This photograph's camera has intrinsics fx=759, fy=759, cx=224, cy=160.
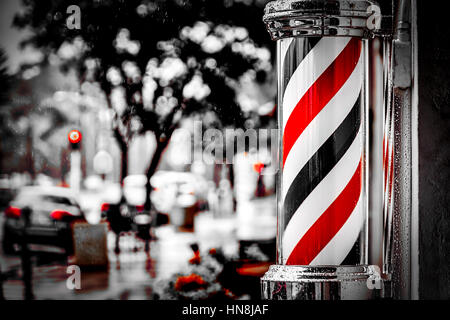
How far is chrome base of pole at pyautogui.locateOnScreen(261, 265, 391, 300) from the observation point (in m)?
2.33

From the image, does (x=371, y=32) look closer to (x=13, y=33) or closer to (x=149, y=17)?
(x=149, y=17)

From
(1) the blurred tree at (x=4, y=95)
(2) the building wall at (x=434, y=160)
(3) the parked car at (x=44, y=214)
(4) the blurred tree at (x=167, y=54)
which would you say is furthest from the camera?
(3) the parked car at (x=44, y=214)

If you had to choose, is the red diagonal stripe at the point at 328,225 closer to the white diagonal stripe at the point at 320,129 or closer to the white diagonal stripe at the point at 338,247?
the white diagonal stripe at the point at 338,247

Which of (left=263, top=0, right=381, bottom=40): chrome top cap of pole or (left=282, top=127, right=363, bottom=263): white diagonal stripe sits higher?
(left=263, top=0, right=381, bottom=40): chrome top cap of pole

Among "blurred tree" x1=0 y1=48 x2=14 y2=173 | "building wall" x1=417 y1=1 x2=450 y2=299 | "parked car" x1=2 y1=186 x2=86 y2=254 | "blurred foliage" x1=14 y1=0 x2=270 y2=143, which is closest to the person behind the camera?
"building wall" x1=417 y1=1 x2=450 y2=299

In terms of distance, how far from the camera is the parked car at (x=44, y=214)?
13813 mm

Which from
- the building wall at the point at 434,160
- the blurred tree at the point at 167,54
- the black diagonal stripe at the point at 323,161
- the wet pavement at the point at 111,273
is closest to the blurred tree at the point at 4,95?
the blurred tree at the point at 167,54

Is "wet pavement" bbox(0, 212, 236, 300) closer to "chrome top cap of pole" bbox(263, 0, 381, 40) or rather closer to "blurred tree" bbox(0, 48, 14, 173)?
"blurred tree" bbox(0, 48, 14, 173)

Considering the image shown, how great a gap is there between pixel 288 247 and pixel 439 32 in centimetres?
108

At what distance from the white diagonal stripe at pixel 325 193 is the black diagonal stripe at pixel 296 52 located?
0.29 m

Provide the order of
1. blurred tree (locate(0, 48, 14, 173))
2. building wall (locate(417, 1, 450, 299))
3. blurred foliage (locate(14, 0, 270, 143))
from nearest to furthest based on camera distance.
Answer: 1. building wall (locate(417, 1, 450, 299))
2. blurred tree (locate(0, 48, 14, 173))
3. blurred foliage (locate(14, 0, 270, 143))

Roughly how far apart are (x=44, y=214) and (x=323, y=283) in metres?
12.9

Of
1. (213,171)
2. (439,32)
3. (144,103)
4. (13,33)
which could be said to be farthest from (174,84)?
(213,171)

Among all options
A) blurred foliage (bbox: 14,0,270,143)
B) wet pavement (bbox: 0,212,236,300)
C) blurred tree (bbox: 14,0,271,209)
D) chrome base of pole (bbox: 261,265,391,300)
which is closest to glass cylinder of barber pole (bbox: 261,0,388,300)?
chrome base of pole (bbox: 261,265,391,300)
